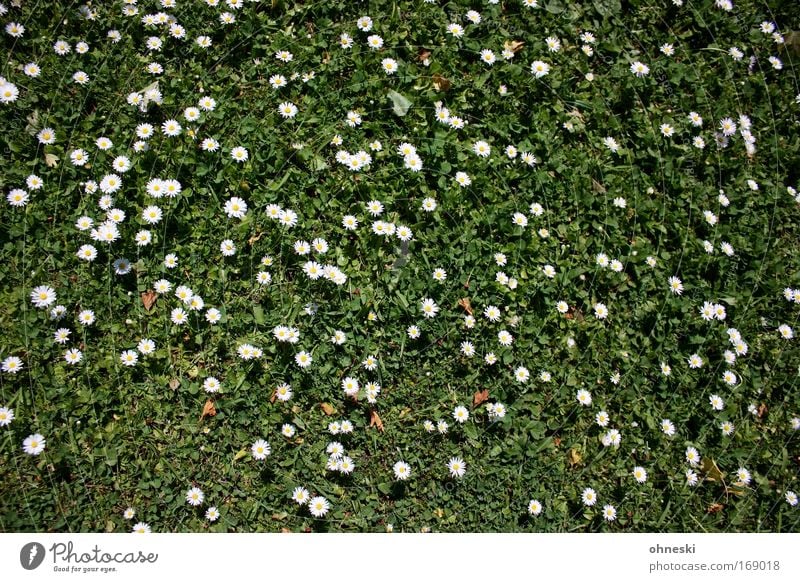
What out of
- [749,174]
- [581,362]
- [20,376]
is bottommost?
[581,362]

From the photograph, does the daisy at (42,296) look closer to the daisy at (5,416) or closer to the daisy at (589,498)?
the daisy at (5,416)

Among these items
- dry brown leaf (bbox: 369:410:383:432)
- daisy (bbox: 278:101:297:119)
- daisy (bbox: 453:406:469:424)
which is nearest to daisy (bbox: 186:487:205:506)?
dry brown leaf (bbox: 369:410:383:432)

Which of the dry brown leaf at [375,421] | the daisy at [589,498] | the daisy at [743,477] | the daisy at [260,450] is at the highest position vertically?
the dry brown leaf at [375,421]

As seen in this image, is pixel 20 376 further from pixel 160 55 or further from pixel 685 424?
pixel 685 424

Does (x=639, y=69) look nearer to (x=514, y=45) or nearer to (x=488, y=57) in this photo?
(x=514, y=45)

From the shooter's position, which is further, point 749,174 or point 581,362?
point 749,174

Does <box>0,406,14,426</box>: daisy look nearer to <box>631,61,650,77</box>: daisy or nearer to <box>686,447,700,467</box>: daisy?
<box>686,447,700,467</box>: daisy

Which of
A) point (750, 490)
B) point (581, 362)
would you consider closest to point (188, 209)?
point (581, 362)
